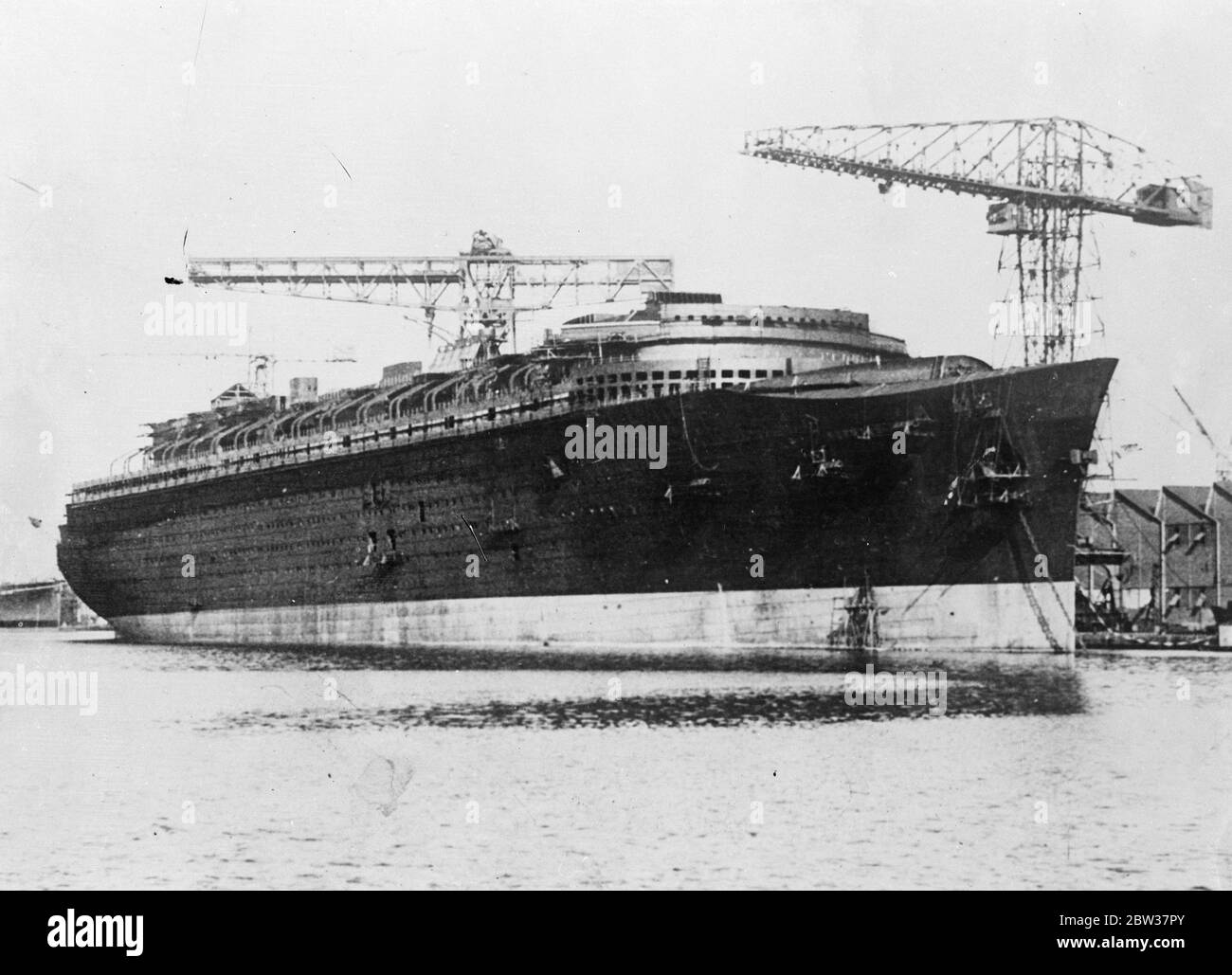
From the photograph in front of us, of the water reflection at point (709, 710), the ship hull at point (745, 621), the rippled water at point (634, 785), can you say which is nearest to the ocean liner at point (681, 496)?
the ship hull at point (745, 621)

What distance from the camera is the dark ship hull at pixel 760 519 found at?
37.1 meters

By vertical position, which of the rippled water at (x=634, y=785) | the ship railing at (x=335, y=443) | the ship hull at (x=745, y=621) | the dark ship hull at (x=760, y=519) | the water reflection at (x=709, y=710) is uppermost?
the ship railing at (x=335, y=443)

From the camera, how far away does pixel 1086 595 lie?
56750 millimetres

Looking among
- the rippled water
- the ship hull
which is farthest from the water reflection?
the ship hull

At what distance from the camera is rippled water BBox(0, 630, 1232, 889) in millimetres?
18344

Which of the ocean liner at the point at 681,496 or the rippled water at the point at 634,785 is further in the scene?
the ocean liner at the point at 681,496

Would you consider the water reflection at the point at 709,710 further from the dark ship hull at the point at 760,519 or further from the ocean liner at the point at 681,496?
the ocean liner at the point at 681,496

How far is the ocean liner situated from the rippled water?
451 centimetres

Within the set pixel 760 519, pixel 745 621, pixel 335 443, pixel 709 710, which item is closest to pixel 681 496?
pixel 760 519

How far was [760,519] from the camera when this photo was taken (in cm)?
3853

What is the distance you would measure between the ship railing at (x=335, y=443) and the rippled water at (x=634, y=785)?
12779mm

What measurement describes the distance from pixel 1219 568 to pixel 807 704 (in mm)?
40736

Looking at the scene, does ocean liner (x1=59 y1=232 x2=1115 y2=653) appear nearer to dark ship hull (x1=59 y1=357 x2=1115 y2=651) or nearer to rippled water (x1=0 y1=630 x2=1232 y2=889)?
dark ship hull (x1=59 y1=357 x2=1115 y2=651)
